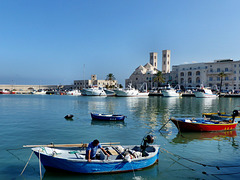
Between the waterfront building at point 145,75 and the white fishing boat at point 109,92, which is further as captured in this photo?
the waterfront building at point 145,75

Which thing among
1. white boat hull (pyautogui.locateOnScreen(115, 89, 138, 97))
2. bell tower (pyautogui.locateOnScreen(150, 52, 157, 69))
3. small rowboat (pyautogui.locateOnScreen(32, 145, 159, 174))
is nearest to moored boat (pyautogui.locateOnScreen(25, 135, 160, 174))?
small rowboat (pyautogui.locateOnScreen(32, 145, 159, 174))

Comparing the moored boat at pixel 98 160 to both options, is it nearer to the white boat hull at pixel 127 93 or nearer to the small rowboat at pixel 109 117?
the small rowboat at pixel 109 117

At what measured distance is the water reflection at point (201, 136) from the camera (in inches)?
745

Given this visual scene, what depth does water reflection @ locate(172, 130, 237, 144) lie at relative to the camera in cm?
1892

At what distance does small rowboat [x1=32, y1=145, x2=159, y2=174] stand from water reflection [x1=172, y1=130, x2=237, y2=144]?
7239 millimetres

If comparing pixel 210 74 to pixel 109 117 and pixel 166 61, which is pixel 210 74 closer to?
pixel 166 61

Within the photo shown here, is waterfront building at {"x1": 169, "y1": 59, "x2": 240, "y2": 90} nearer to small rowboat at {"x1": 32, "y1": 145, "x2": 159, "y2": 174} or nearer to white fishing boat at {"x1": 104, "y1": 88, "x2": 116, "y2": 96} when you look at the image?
white fishing boat at {"x1": 104, "y1": 88, "x2": 116, "y2": 96}

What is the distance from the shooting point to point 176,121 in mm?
21156

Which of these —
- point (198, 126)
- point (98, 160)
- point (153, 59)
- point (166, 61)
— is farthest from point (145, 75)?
point (98, 160)

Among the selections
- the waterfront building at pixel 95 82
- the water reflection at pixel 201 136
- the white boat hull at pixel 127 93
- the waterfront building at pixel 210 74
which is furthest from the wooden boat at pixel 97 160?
the waterfront building at pixel 95 82

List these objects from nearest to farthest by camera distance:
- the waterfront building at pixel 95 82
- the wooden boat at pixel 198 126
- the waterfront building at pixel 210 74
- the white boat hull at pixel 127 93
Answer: the wooden boat at pixel 198 126
the waterfront building at pixel 210 74
the white boat hull at pixel 127 93
the waterfront building at pixel 95 82

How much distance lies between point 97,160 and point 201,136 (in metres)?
12.6

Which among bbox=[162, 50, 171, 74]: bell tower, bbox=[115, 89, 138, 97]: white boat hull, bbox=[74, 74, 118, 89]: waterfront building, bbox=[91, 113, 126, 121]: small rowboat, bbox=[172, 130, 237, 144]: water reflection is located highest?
bbox=[162, 50, 171, 74]: bell tower

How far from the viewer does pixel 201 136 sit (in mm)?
20000
